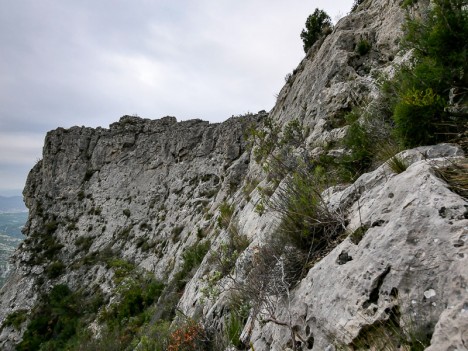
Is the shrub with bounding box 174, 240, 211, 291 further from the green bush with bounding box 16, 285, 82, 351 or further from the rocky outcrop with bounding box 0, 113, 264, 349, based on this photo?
the green bush with bounding box 16, 285, 82, 351

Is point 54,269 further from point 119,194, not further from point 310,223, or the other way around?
point 310,223

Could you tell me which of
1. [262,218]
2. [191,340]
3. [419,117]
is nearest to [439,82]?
[419,117]

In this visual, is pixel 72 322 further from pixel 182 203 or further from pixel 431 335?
pixel 431 335

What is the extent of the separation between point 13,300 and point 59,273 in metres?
3.61

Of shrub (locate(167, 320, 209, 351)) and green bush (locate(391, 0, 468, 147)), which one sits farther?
shrub (locate(167, 320, 209, 351))

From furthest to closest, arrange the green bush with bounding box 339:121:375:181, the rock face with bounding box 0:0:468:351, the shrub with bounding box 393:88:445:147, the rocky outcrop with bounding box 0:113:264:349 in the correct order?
the rocky outcrop with bounding box 0:113:264:349
the green bush with bounding box 339:121:375:181
the shrub with bounding box 393:88:445:147
the rock face with bounding box 0:0:468:351

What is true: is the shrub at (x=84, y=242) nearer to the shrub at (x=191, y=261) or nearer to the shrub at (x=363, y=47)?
the shrub at (x=191, y=261)

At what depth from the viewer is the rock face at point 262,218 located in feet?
7.86

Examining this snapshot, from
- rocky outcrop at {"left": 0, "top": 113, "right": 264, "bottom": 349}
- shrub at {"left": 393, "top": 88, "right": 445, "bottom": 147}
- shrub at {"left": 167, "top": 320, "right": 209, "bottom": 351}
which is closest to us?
shrub at {"left": 393, "top": 88, "right": 445, "bottom": 147}

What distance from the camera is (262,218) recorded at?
25.6ft

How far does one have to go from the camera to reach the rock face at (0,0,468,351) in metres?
2.40

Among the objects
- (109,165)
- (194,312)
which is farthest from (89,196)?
(194,312)

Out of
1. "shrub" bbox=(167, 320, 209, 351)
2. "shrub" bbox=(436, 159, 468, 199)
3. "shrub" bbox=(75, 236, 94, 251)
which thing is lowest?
"shrub" bbox=(75, 236, 94, 251)

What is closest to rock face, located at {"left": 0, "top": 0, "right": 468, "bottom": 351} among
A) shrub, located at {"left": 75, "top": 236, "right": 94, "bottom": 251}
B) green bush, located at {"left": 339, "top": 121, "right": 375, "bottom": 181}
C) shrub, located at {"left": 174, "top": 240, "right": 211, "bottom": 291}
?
shrub, located at {"left": 75, "top": 236, "right": 94, "bottom": 251}
